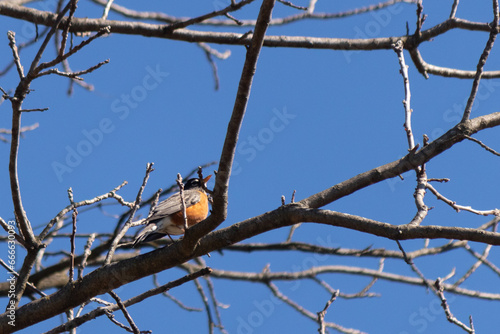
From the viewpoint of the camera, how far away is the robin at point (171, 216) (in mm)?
4098

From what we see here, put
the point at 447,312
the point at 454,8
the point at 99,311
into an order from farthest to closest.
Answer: the point at 454,8 → the point at 447,312 → the point at 99,311

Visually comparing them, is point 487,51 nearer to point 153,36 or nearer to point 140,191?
point 140,191

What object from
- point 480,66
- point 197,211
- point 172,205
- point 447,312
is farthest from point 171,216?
point 480,66

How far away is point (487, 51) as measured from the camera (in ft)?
9.20

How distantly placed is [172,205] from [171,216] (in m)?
0.17

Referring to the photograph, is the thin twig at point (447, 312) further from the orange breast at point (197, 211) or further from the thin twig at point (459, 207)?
the orange breast at point (197, 211)

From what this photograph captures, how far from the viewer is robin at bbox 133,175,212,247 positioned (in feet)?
13.4

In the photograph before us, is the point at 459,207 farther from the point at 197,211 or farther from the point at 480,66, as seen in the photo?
the point at 197,211

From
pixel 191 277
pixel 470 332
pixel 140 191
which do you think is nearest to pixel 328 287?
pixel 470 332

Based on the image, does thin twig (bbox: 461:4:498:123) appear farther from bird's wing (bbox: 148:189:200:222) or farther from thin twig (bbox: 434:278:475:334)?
bird's wing (bbox: 148:189:200:222)

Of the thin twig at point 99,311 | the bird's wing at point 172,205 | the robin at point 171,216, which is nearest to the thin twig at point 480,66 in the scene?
the thin twig at point 99,311

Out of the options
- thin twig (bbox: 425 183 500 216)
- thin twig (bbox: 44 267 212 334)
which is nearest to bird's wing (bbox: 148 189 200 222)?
thin twig (bbox: 44 267 212 334)

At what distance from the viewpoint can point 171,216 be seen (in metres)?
4.39

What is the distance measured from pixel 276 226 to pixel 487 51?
4.54ft
